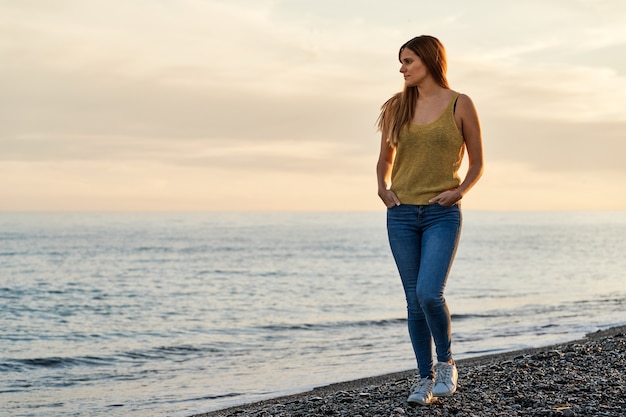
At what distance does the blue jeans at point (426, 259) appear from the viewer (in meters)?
4.80

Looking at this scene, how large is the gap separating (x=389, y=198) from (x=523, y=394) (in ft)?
7.06

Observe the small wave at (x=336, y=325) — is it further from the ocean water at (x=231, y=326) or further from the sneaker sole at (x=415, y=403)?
the sneaker sole at (x=415, y=403)

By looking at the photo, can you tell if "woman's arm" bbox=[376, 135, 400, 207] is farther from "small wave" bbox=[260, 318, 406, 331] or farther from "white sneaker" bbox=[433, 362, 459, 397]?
"small wave" bbox=[260, 318, 406, 331]

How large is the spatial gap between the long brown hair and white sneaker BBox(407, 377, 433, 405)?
1.76 m

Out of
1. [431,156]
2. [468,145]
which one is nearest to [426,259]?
[431,156]

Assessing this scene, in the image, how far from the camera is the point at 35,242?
2655 inches

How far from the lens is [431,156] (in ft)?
16.2

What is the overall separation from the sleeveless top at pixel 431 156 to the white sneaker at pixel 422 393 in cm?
137

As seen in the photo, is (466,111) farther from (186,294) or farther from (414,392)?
(186,294)

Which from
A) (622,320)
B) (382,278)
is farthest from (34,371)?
(382,278)

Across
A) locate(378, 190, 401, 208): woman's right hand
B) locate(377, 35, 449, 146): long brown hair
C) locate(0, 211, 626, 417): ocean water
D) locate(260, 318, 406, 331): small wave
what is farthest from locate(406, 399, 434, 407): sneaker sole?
locate(260, 318, 406, 331): small wave

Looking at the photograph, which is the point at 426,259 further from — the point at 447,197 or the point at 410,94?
the point at 410,94

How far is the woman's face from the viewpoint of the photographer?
492 centimetres

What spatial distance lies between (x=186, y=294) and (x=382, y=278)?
9.99 m
